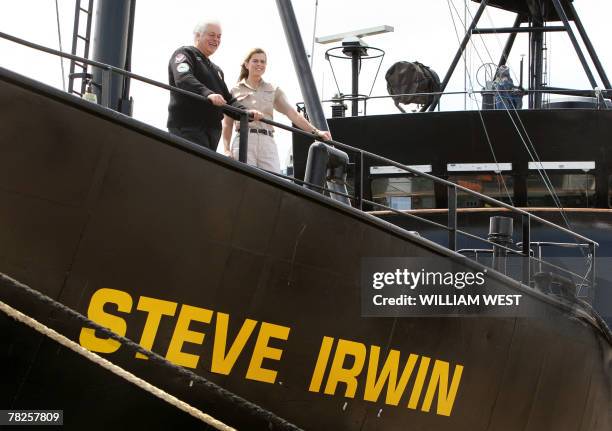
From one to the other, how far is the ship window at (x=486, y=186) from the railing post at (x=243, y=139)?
18.9 ft

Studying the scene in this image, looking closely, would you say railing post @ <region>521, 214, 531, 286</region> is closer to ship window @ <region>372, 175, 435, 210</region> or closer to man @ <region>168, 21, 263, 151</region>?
ship window @ <region>372, 175, 435, 210</region>

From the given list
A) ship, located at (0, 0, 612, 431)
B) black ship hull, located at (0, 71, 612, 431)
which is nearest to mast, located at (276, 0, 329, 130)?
ship, located at (0, 0, 612, 431)

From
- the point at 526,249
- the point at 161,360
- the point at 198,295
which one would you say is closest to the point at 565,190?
the point at 526,249

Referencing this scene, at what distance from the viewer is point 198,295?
17.4 ft

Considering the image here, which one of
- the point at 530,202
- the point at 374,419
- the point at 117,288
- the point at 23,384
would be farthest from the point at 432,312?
the point at 530,202

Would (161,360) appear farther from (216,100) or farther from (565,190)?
(565,190)

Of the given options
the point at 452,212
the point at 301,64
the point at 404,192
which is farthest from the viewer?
the point at 404,192

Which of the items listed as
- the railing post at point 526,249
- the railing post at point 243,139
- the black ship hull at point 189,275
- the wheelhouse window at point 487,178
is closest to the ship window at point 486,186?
the wheelhouse window at point 487,178

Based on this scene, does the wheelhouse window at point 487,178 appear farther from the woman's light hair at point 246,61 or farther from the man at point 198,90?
the man at point 198,90

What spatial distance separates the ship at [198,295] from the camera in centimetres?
480

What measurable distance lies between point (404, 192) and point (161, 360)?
7070 mm

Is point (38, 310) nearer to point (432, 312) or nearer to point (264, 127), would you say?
point (264, 127)

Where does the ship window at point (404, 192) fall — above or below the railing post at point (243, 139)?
above

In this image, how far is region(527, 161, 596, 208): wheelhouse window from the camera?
1112cm
